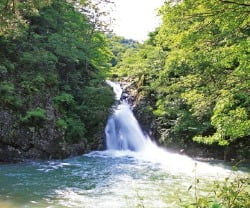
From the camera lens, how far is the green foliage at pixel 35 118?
41.7 ft

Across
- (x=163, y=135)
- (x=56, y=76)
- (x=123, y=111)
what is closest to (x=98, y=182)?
(x=163, y=135)

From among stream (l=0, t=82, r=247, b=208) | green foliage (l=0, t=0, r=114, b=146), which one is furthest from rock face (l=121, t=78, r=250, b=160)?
green foliage (l=0, t=0, r=114, b=146)

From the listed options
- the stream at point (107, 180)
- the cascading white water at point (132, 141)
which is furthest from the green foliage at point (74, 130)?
the cascading white water at point (132, 141)

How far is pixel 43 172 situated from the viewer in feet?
34.5

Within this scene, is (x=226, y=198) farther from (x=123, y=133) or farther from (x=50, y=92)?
(x=123, y=133)

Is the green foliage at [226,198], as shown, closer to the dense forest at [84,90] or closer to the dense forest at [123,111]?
the dense forest at [123,111]

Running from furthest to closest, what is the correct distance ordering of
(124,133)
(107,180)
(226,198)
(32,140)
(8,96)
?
(124,133)
(32,140)
(8,96)
(107,180)
(226,198)

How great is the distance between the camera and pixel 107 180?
31.9 ft

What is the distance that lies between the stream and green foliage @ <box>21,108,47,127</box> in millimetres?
1661

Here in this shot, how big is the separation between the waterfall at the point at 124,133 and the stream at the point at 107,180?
2.07 ft

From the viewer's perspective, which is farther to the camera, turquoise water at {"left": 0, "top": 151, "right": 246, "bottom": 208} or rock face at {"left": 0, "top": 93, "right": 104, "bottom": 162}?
rock face at {"left": 0, "top": 93, "right": 104, "bottom": 162}

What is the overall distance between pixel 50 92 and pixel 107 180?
6647mm

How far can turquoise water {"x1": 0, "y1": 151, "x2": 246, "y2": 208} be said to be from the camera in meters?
7.36

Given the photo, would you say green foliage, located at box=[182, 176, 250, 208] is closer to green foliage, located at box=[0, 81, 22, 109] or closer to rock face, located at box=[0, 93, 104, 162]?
rock face, located at box=[0, 93, 104, 162]
